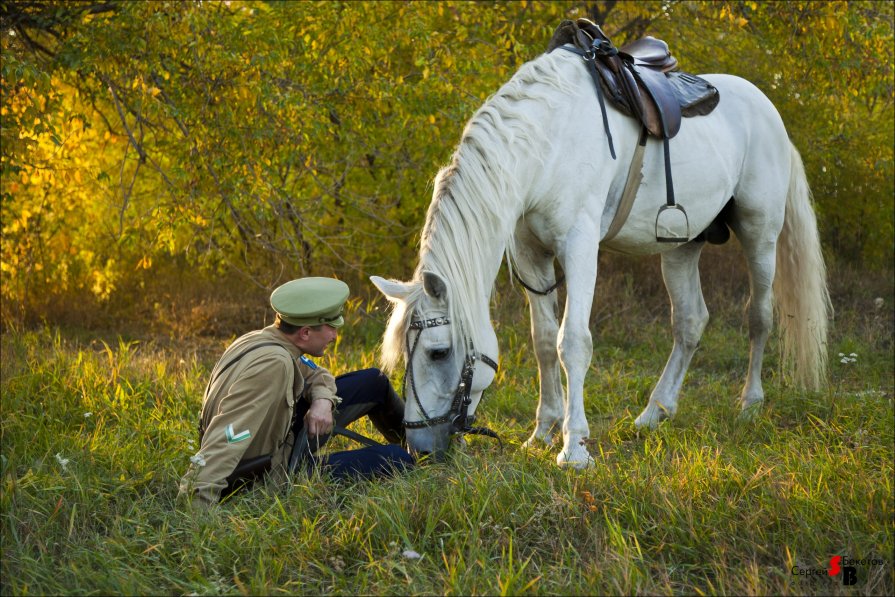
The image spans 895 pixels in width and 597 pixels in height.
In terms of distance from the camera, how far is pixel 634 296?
8133 mm

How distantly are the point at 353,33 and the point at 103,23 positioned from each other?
1696 mm

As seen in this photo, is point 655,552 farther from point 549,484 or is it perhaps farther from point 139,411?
point 139,411

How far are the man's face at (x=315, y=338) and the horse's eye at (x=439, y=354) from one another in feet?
1.37

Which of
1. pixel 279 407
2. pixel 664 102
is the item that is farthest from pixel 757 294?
pixel 279 407

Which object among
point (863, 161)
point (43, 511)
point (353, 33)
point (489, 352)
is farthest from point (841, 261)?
point (43, 511)

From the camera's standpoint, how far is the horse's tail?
17.6 feet

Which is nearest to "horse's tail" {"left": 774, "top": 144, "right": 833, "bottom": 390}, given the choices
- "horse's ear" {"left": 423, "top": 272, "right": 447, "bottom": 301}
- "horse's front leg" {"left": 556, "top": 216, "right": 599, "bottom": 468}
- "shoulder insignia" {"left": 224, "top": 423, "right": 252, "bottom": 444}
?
"horse's front leg" {"left": 556, "top": 216, "right": 599, "bottom": 468}

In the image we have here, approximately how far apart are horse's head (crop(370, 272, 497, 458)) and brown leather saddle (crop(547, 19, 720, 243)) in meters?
1.26

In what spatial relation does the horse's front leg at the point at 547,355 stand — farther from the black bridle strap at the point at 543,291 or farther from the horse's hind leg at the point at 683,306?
the horse's hind leg at the point at 683,306

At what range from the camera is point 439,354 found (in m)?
3.59

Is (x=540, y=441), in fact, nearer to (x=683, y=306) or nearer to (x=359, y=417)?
(x=359, y=417)

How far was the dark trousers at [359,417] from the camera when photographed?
11.5ft

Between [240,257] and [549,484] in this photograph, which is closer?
[549,484]

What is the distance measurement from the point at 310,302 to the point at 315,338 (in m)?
0.15
